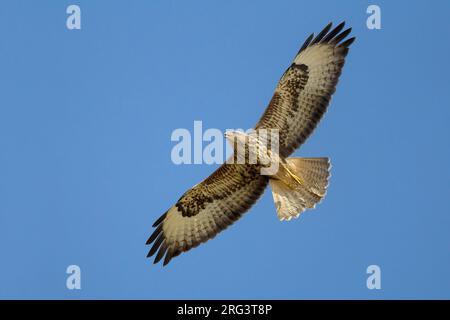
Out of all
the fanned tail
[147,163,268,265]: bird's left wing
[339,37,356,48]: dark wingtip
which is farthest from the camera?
[339,37,356,48]: dark wingtip

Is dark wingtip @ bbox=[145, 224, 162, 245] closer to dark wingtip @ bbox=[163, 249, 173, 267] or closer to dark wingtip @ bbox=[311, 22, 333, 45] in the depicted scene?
dark wingtip @ bbox=[163, 249, 173, 267]

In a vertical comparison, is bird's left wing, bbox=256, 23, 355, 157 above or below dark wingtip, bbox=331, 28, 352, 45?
below

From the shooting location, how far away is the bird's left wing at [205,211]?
11.6 metres

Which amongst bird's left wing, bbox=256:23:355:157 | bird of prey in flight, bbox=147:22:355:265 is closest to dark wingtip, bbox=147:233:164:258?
bird of prey in flight, bbox=147:22:355:265

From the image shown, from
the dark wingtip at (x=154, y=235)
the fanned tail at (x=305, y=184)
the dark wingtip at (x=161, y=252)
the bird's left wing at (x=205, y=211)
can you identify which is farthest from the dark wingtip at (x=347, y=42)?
the dark wingtip at (x=161, y=252)

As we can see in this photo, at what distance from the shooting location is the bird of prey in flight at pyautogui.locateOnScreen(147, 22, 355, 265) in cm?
1141

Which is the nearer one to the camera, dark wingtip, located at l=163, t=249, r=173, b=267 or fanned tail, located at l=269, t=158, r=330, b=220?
fanned tail, located at l=269, t=158, r=330, b=220

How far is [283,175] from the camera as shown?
11352mm

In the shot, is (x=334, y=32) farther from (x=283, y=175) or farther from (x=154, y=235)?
(x=154, y=235)

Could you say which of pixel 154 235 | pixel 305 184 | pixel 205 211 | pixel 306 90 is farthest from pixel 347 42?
pixel 154 235

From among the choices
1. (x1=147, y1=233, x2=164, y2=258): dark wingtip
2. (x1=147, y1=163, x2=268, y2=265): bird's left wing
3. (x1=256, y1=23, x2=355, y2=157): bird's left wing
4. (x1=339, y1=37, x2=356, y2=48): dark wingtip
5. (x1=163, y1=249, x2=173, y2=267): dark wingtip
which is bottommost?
(x1=163, y1=249, x2=173, y2=267): dark wingtip
